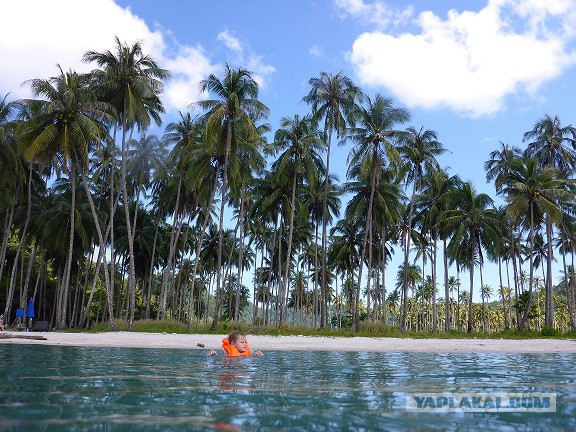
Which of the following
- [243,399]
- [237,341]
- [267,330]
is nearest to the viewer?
[243,399]

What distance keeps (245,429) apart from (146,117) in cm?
2962

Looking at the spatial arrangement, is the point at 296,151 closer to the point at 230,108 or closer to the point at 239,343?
the point at 230,108

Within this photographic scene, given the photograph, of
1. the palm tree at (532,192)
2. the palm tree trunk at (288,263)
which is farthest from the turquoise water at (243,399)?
the palm tree at (532,192)

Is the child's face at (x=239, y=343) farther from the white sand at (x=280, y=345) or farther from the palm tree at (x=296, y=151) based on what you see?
the palm tree at (x=296, y=151)

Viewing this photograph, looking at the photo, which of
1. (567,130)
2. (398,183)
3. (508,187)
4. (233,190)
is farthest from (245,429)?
(567,130)

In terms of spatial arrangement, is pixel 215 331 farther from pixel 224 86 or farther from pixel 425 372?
pixel 425 372

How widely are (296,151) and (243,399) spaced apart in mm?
31614

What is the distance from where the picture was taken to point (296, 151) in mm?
36281

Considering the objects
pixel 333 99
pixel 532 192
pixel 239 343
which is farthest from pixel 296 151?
pixel 239 343

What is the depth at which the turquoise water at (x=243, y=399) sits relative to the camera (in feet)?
13.3

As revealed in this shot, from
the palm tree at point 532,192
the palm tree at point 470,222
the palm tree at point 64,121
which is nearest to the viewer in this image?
the palm tree at point 64,121

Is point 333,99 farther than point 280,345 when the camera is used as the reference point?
Yes

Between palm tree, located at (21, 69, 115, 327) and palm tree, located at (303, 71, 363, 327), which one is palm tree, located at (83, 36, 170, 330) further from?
palm tree, located at (303, 71, 363, 327)

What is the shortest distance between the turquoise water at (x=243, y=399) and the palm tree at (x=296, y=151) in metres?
27.2
